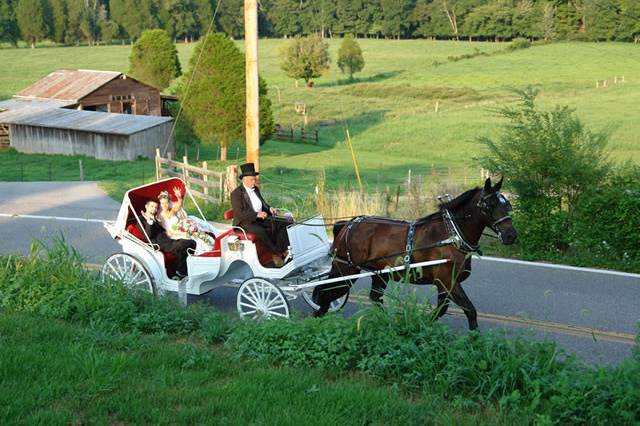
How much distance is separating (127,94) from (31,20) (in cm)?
6660

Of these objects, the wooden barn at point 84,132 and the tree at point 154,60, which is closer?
the wooden barn at point 84,132

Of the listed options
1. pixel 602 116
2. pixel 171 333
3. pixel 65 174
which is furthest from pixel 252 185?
pixel 602 116

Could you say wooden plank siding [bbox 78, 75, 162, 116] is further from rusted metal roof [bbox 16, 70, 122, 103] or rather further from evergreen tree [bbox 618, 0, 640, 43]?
evergreen tree [bbox 618, 0, 640, 43]

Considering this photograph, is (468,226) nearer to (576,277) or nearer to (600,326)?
(600,326)

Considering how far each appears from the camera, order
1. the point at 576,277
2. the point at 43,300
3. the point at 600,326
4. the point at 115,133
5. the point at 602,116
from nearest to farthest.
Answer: the point at 43,300
the point at 600,326
the point at 576,277
the point at 115,133
the point at 602,116

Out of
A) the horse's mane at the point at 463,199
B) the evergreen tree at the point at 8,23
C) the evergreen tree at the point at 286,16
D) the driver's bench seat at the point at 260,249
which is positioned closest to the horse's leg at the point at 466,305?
the horse's mane at the point at 463,199

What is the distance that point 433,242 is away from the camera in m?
9.71

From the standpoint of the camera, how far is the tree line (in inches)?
4417

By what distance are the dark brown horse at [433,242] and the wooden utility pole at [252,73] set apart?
733 cm

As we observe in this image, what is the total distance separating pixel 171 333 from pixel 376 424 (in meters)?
3.50

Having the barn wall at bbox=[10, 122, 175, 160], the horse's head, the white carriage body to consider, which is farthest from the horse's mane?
the barn wall at bbox=[10, 122, 175, 160]

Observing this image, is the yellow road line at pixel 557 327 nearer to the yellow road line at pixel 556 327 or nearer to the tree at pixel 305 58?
the yellow road line at pixel 556 327

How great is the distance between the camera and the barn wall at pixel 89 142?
149 ft

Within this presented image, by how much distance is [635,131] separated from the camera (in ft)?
162
